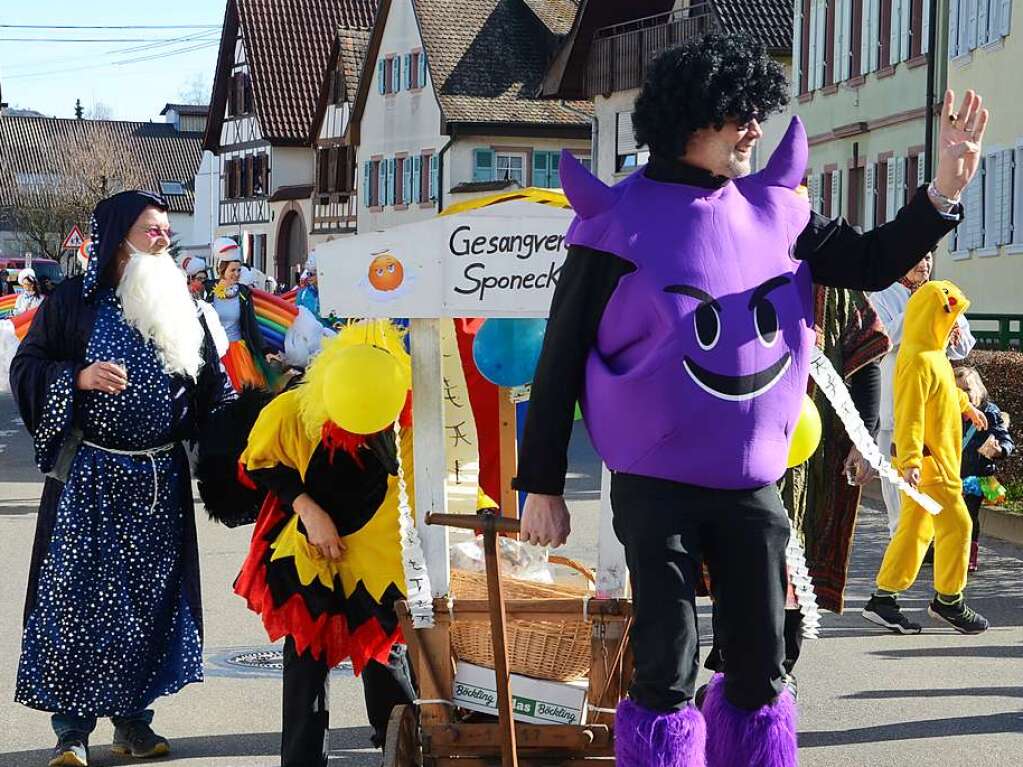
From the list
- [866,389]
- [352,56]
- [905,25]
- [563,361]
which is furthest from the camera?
[352,56]

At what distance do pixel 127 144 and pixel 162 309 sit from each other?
79994 millimetres

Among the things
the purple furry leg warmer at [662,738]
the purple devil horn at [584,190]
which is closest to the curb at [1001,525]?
the purple furry leg warmer at [662,738]

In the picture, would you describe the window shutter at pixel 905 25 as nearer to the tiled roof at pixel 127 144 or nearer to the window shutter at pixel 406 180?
the window shutter at pixel 406 180

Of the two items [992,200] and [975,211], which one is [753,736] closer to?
[992,200]

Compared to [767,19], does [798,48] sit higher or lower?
lower

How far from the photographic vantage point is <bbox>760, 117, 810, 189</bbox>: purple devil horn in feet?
A: 14.7

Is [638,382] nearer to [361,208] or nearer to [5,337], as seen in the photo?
[5,337]

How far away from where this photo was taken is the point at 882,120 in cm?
2959

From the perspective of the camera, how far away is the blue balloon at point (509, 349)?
558 cm

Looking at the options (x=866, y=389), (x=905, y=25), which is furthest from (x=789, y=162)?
(x=905, y=25)

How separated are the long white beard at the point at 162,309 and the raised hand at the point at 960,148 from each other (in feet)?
9.18

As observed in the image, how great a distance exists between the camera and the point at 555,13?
51344mm

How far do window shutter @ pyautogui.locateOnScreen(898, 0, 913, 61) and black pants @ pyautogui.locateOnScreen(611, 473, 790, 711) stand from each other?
83.3ft

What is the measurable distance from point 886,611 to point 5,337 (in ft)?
13.6
